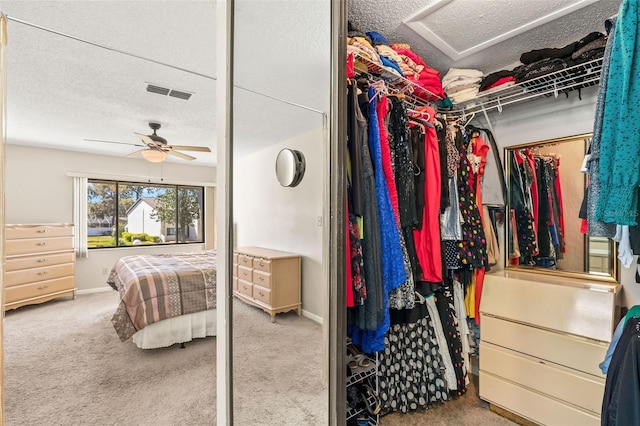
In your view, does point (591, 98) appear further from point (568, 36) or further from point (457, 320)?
point (457, 320)

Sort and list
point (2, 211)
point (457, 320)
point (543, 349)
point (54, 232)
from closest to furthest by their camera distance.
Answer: point (2, 211) → point (543, 349) → point (457, 320) → point (54, 232)

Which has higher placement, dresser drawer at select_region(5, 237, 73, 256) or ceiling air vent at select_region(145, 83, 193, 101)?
ceiling air vent at select_region(145, 83, 193, 101)

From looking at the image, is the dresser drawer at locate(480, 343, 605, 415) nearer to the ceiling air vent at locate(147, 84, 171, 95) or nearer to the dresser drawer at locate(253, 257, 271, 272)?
the dresser drawer at locate(253, 257, 271, 272)

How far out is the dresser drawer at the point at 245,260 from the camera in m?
0.75

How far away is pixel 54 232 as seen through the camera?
3670 mm

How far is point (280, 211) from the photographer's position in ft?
3.12

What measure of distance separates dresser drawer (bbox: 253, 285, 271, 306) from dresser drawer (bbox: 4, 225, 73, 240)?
4.25 m

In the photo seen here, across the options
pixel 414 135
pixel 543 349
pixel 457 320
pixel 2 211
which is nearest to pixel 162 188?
pixel 2 211

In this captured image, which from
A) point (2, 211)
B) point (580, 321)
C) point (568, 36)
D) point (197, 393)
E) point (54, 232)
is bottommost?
point (197, 393)

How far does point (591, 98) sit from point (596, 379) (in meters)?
1.55

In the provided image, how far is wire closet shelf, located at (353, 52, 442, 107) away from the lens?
1.30 meters

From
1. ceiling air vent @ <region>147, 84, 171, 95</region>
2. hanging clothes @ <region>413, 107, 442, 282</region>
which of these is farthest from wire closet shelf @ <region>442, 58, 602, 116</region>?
ceiling air vent @ <region>147, 84, 171, 95</region>

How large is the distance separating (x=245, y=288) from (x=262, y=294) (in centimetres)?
12

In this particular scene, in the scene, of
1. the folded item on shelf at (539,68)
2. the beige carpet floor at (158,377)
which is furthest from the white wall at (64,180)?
the folded item on shelf at (539,68)
